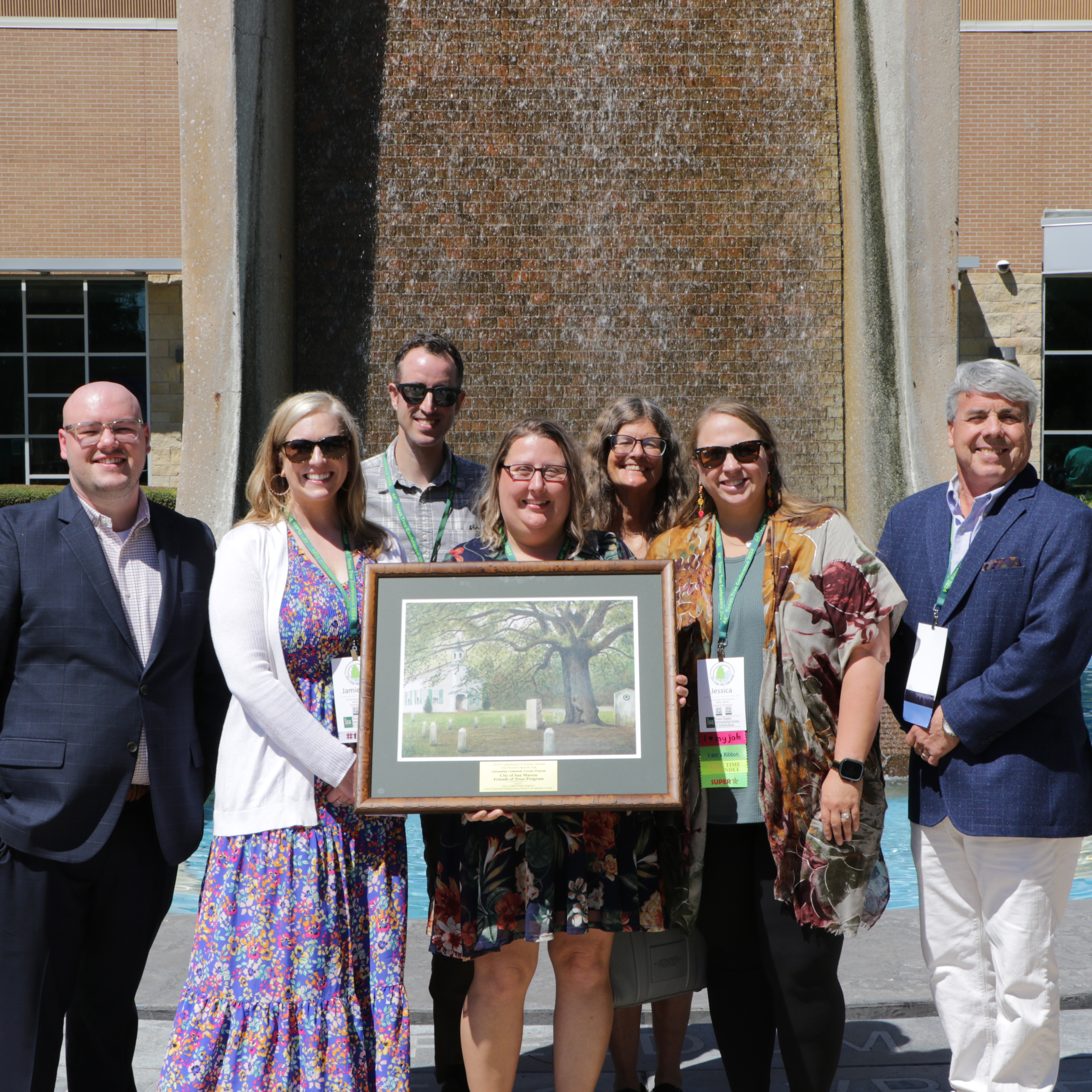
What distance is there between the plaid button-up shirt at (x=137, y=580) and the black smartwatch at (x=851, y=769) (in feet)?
6.03

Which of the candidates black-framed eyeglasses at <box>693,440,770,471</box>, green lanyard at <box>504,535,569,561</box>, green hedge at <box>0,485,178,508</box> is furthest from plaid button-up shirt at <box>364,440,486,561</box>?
green hedge at <box>0,485,178,508</box>

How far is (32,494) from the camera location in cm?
1959

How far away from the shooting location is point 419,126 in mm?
7621

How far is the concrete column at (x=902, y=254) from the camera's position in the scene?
6.53 meters

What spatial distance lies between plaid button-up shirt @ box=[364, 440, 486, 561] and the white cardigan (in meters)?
0.76

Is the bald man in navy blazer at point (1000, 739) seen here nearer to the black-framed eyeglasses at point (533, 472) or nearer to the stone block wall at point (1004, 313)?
the black-framed eyeglasses at point (533, 472)

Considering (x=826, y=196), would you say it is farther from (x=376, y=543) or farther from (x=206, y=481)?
(x=376, y=543)

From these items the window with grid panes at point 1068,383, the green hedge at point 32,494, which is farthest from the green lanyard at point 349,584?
the window with grid panes at point 1068,383

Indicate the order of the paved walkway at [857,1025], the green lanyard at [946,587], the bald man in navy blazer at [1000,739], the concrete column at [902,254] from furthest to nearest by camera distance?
the concrete column at [902,254] → the paved walkway at [857,1025] → the green lanyard at [946,587] → the bald man in navy blazer at [1000,739]

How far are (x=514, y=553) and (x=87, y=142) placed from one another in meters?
23.0

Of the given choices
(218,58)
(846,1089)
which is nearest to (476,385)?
(218,58)

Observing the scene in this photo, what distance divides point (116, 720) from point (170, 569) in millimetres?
429

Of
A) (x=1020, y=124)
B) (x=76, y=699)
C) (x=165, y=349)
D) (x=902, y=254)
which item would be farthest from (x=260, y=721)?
(x=1020, y=124)

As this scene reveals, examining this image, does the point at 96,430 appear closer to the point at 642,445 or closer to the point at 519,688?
the point at 519,688
